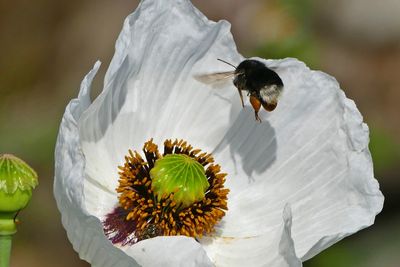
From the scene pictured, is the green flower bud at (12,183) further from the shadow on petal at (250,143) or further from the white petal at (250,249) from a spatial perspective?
the shadow on petal at (250,143)

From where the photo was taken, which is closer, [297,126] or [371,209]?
[371,209]

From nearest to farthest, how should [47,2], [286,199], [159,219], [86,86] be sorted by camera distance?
[86,86], [159,219], [286,199], [47,2]

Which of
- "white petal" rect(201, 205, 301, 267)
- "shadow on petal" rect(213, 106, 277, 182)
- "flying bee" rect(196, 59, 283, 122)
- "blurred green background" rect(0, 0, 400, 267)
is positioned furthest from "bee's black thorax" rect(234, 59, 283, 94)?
"blurred green background" rect(0, 0, 400, 267)

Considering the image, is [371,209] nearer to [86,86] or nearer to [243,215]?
[243,215]

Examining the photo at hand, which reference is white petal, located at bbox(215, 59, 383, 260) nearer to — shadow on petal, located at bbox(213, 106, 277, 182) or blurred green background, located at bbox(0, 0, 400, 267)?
shadow on petal, located at bbox(213, 106, 277, 182)

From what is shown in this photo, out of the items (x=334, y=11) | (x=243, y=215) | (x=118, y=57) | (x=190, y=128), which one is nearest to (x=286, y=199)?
(x=243, y=215)

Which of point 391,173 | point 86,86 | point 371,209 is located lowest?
point 391,173

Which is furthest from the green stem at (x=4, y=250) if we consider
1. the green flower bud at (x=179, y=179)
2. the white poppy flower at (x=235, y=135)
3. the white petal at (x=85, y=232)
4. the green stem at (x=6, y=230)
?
the green flower bud at (x=179, y=179)
